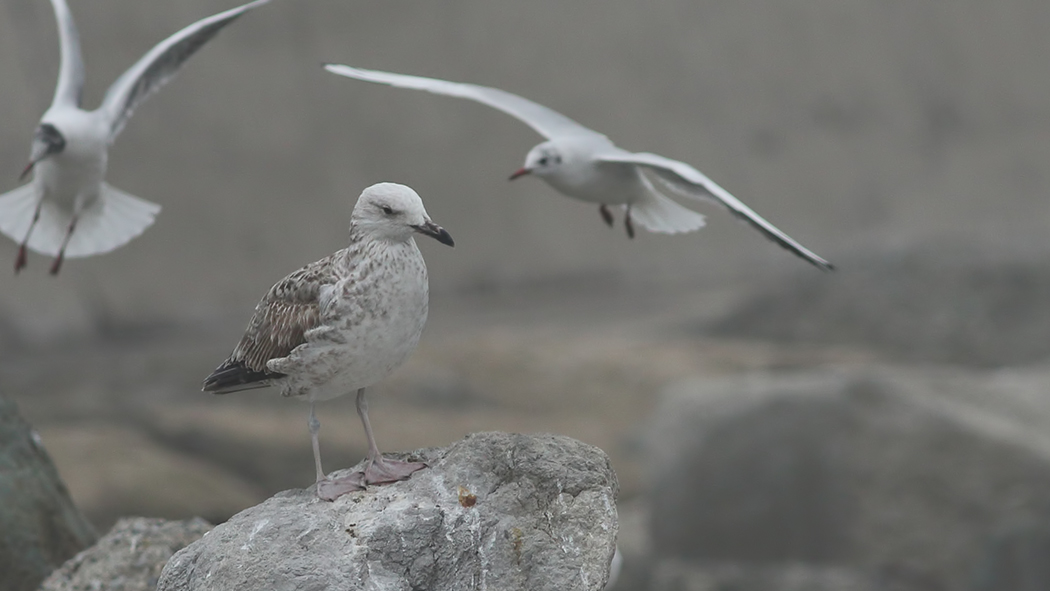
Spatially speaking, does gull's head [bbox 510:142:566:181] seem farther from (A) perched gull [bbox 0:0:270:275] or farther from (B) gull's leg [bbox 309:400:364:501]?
(B) gull's leg [bbox 309:400:364:501]

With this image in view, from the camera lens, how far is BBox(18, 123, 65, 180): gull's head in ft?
16.4

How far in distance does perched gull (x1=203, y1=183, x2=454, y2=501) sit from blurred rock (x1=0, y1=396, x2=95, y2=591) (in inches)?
51.2

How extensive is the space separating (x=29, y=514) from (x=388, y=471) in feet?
5.01

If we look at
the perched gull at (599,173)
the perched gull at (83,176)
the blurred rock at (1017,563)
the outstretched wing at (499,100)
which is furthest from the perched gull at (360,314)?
the blurred rock at (1017,563)

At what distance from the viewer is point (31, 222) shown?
533cm

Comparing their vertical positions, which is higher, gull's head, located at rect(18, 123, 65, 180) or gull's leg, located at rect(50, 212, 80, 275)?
gull's head, located at rect(18, 123, 65, 180)

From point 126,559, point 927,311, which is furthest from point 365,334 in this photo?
point 927,311

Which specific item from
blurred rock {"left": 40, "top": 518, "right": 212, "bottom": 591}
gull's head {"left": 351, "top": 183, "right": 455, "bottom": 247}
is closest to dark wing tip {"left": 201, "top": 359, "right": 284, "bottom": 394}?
gull's head {"left": 351, "top": 183, "right": 455, "bottom": 247}

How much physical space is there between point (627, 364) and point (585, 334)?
4.61 ft

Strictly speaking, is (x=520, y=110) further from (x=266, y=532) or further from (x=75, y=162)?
(x=266, y=532)

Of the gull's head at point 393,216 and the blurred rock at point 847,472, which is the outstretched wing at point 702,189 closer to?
the gull's head at point 393,216

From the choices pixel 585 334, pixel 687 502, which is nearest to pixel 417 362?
pixel 585 334

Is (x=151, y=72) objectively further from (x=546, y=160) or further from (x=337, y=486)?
(x=337, y=486)

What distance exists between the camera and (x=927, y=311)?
10.5 metres
